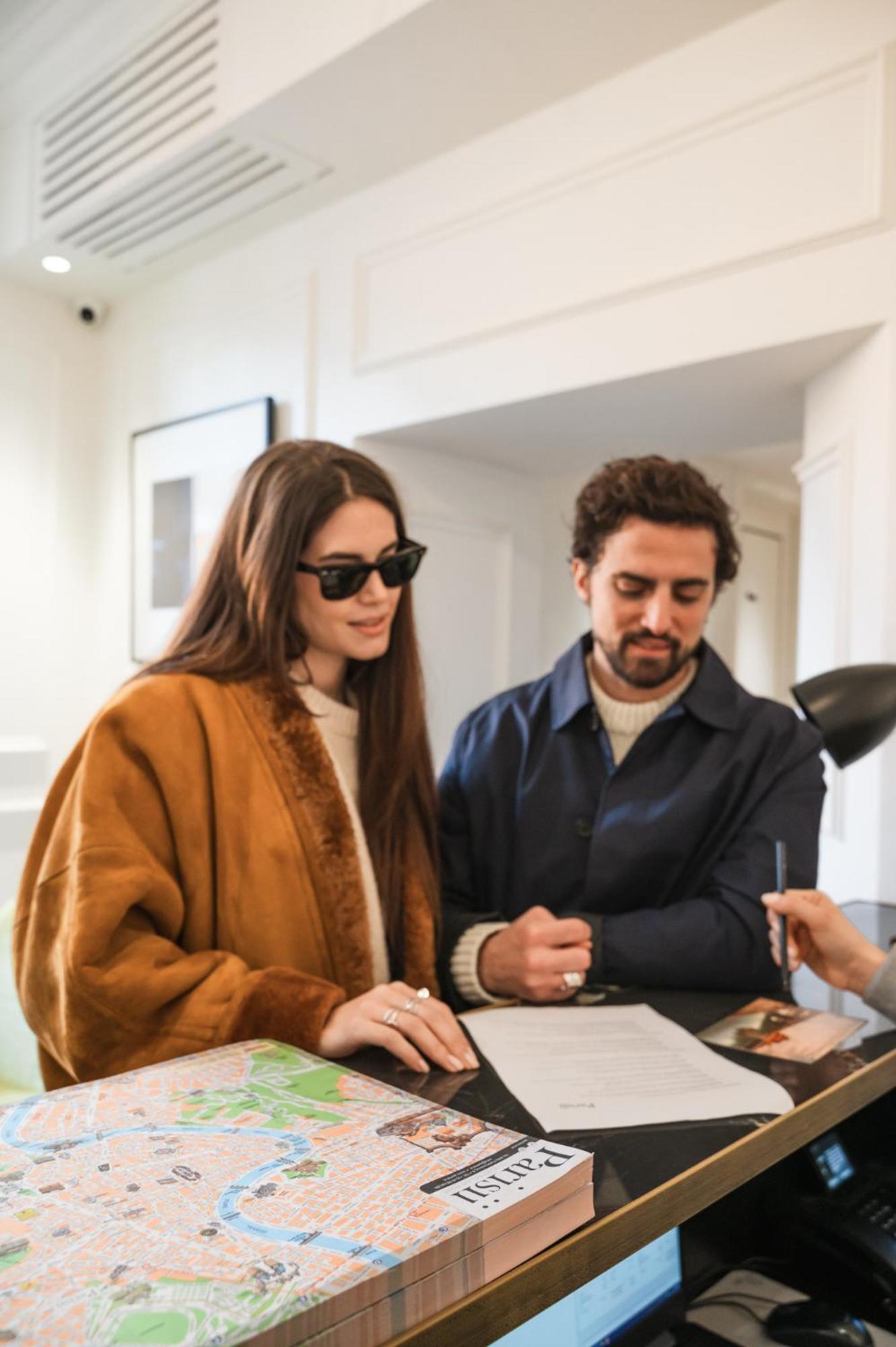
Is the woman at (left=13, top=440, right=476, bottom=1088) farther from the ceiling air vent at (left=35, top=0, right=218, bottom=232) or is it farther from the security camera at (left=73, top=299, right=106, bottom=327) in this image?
the security camera at (left=73, top=299, right=106, bottom=327)

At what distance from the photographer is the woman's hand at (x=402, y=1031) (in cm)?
89

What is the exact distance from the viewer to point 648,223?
195 centimetres

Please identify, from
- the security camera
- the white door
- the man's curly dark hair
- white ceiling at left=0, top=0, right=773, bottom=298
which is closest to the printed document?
the man's curly dark hair

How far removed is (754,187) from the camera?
180 centimetres

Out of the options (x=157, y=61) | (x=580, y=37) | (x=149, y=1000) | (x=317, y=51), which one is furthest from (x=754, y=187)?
(x=149, y=1000)

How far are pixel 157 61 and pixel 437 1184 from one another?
2.60 metres

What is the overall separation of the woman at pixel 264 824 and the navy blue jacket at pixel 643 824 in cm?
11

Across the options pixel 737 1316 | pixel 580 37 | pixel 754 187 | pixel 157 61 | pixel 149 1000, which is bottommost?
pixel 737 1316

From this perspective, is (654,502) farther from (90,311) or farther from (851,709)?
→ (90,311)

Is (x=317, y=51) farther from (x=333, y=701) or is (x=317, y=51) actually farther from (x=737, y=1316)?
(x=737, y=1316)

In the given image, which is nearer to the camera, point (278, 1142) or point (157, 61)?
point (278, 1142)

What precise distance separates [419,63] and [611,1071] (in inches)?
73.3

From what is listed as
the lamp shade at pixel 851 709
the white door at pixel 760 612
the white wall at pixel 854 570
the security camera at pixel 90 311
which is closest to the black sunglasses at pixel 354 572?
the lamp shade at pixel 851 709

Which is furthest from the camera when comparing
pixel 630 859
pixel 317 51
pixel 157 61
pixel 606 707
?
pixel 157 61
